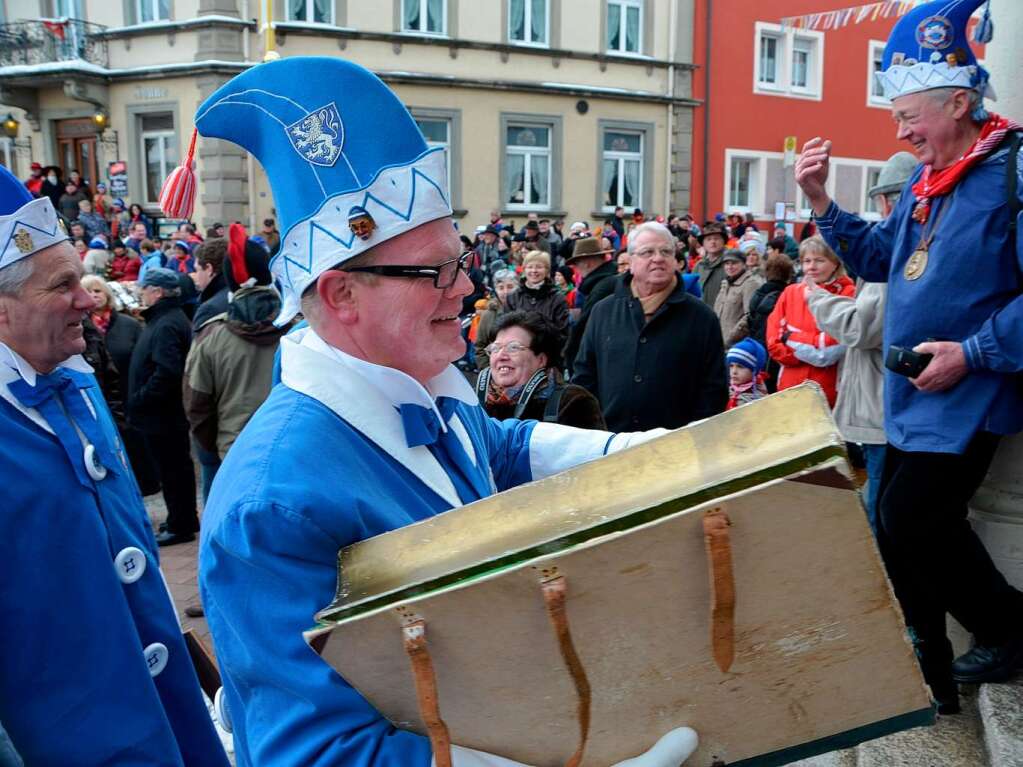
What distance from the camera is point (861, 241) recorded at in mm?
3133

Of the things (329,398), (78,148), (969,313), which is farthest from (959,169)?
(78,148)

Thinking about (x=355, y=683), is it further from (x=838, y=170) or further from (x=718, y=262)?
(x=838, y=170)

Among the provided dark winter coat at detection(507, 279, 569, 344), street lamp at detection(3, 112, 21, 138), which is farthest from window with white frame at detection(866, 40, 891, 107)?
street lamp at detection(3, 112, 21, 138)

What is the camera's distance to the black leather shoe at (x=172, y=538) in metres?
6.01

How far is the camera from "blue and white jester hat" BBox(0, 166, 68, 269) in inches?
81.4

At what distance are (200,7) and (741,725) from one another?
19.3 m

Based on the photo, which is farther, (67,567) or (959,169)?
(959,169)

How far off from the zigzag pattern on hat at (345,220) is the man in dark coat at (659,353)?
298 centimetres

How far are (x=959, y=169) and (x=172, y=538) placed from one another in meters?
5.22

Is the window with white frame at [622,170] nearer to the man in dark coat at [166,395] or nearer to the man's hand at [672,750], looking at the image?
the man in dark coat at [166,395]

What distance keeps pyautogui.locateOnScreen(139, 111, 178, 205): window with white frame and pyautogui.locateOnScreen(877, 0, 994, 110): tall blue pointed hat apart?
58.8 feet

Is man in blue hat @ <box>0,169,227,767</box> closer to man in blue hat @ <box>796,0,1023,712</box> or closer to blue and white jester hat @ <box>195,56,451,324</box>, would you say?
blue and white jester hat @ <box>195,56,451,324</box>

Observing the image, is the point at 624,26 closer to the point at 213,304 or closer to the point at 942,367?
the point at 213,304

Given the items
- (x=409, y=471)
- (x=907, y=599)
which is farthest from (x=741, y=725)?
(x=907, y=599)
